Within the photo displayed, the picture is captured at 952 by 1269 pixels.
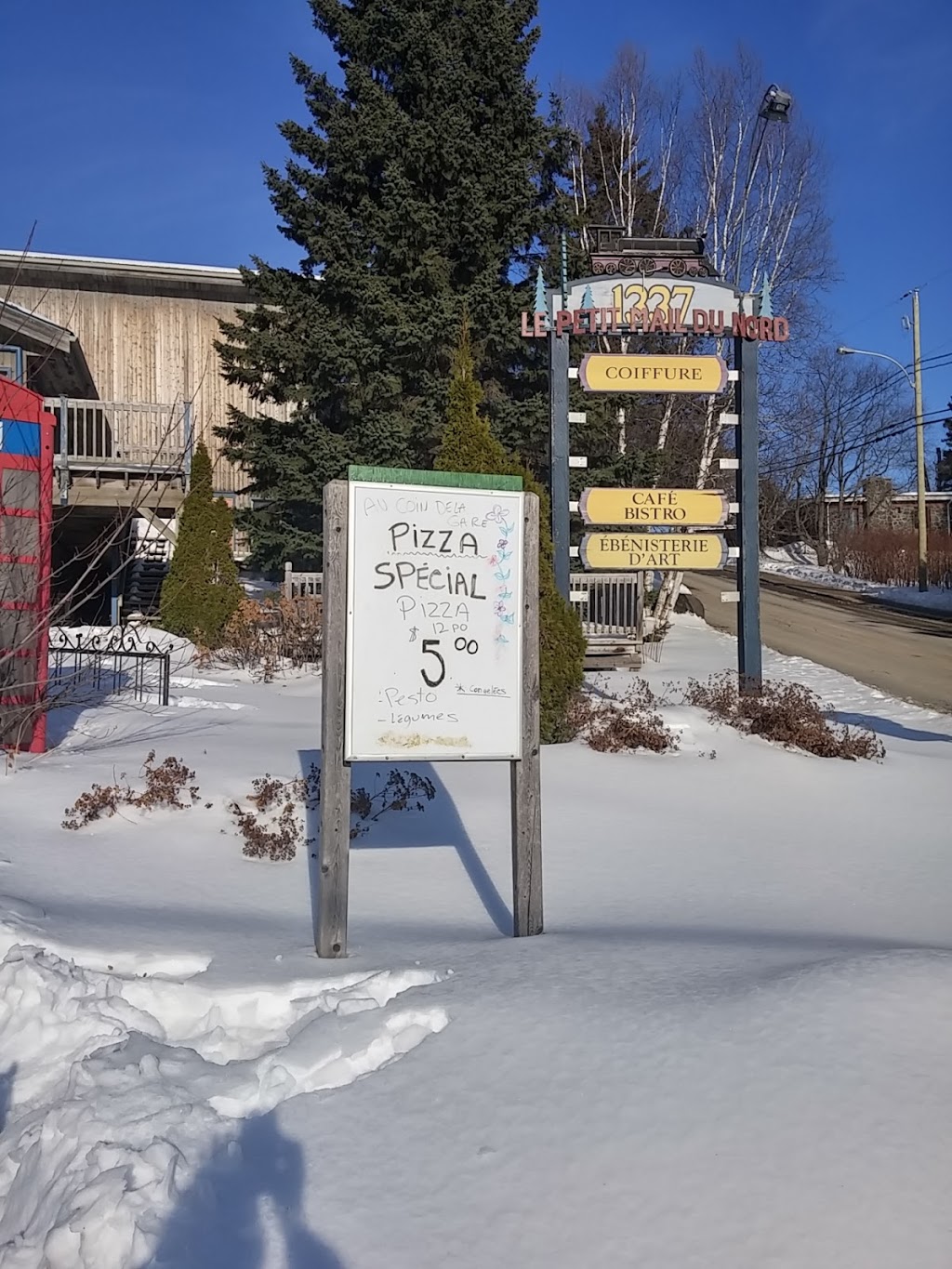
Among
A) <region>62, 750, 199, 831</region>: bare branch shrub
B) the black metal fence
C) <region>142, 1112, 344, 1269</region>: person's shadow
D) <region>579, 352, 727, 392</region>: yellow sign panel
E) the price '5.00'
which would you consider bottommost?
<region>142, 1112, 344, 1269</region>: person's shadow

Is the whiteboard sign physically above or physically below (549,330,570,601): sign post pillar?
below

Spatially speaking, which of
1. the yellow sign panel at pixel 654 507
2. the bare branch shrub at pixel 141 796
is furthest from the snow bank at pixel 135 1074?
the yellow sign panel at pixel 654 507

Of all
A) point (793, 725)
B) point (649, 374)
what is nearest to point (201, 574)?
point (649, 374)

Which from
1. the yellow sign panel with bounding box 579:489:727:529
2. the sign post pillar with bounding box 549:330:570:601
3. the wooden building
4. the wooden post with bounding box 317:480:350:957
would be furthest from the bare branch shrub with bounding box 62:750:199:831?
the wooden building

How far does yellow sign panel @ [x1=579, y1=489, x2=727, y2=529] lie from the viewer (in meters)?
10.8

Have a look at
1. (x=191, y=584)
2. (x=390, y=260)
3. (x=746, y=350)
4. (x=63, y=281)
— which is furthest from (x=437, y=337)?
(x=63, y=281)

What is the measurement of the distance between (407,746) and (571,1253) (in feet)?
6.76

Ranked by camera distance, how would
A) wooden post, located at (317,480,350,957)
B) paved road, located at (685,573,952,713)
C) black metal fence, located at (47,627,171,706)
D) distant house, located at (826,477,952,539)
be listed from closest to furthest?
wooden post, located at (317,480,350,957) → black metal fence, located at (47,627,171,706) → paved road, located at (685,573,952,713) → distant house, located at (826,477,952,539)

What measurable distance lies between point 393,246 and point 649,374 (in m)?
8.79

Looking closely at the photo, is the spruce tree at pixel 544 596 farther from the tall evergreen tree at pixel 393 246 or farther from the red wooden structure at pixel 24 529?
the tall evergreen tree at pixel 393 246

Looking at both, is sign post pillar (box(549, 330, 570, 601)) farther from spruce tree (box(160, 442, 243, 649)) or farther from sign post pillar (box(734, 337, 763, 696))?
spruce tree (box(160, 442, 243, 649))

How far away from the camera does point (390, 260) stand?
59.4 ft

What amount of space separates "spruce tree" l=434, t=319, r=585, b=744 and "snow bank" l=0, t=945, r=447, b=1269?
4.91m

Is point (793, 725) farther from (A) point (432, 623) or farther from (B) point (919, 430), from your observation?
(B) point (919, 430)
